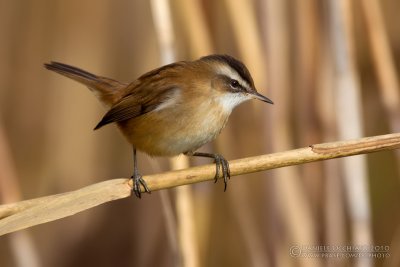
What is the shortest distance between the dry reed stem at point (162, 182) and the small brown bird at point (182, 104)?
0.53 metres

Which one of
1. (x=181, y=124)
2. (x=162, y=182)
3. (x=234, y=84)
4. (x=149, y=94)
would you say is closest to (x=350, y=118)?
(x=234, y=84)

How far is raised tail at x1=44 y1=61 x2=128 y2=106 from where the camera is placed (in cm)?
316

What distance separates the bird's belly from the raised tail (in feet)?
1.21

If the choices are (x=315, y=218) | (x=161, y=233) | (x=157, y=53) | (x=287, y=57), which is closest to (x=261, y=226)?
(x=315, y=218)

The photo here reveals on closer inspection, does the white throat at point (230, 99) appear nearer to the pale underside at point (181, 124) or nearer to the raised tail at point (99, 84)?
the pale underside at point (181, 124)

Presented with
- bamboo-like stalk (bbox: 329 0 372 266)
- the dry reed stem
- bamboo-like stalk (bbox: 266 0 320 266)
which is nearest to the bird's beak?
bamboo-like stalk (bbox: 266 0 320 266)

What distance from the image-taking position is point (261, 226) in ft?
10.8

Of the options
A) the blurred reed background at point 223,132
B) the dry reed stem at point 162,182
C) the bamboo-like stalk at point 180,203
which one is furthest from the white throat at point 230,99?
the dry reed stem at point 162,182

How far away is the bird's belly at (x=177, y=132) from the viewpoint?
280 centimetres

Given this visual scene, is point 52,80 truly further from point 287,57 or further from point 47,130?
point 287,57

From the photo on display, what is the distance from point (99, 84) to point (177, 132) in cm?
63

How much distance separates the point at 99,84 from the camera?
323cm

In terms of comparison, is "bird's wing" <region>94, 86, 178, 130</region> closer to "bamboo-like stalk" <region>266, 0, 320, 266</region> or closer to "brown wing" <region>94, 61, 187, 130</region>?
"brown wing" <region>94, 61, 187, 130</region>

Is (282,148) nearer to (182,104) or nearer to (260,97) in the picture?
(260,97)
